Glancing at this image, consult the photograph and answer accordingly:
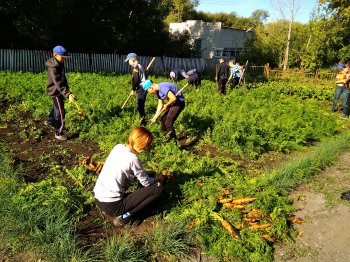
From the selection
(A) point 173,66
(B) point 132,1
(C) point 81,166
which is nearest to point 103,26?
(B) point 132,1

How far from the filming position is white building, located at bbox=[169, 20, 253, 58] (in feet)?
126

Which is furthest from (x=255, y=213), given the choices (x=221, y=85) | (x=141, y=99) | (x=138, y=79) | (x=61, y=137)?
(x=221, y=85)

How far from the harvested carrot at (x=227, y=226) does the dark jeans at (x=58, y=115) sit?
372 cm

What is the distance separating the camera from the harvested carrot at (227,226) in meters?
3.46

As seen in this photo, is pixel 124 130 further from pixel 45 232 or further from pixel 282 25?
pixel 282 25

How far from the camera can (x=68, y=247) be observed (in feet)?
9.71

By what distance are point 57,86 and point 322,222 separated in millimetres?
4851

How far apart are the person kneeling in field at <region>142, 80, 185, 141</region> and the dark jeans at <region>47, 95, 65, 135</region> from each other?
178 cm

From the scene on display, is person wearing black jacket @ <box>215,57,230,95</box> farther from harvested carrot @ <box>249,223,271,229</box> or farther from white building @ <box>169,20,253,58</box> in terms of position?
white building @ <box>169,20,253,58</box>

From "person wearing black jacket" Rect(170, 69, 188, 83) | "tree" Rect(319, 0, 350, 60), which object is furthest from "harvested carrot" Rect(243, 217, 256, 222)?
"tree" Rect(319, 0, 350, 60)

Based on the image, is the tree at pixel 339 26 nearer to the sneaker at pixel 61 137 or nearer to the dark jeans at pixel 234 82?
the dark jeans at pixel 234 82

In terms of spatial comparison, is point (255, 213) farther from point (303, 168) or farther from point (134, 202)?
point (303, 168)

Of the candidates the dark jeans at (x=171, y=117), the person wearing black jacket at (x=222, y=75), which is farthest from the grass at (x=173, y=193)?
the person wearing black jacket at (x=222, y=75)

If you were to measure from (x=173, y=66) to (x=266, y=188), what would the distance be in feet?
57.8
